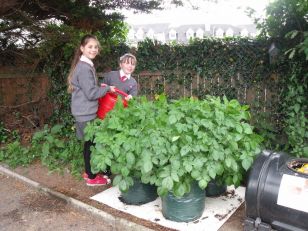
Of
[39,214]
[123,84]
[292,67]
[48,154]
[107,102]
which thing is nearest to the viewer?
[39,214]

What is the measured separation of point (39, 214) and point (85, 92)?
5.14 feet

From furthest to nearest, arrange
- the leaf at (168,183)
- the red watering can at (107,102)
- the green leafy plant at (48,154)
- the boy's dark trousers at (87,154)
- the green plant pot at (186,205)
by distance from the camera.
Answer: the green leafy plant at (48,154), the boy's dark trousers at (87,154), the red watering can at (107,102), the green plant pot at (186,205), the leaf at (168,183)

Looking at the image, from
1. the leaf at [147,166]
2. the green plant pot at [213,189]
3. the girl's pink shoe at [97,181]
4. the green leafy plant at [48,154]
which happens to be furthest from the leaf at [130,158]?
the green leafy plant at [48,154]

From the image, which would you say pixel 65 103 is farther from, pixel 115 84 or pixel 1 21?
pixel 115 84

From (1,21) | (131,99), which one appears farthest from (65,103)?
(131,99)

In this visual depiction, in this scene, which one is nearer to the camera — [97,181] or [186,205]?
[186,205]

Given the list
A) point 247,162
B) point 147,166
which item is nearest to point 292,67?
point 247,162

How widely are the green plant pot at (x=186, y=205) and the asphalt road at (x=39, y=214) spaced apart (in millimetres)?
709

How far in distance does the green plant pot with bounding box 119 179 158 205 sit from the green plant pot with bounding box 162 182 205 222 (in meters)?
0.38

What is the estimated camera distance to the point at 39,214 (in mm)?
3834

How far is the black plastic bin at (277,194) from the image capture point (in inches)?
105

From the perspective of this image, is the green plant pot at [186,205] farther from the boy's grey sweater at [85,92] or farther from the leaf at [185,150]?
the boy's grey sweater at [85,92]

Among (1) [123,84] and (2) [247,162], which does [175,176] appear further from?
(1) [123,84]

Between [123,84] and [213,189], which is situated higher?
[123,84]
